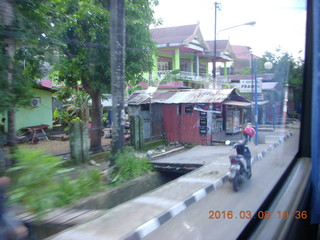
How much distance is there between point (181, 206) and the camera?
2.76 meters

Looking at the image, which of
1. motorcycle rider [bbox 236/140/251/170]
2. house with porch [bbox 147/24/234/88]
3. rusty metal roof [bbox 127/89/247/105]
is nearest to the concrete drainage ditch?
motorcycle rider [bbox 236/140/251/170]

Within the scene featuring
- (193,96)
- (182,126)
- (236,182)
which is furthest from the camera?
(193,96)

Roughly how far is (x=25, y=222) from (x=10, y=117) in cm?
73

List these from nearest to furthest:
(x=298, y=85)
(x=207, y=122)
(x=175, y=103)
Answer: (x=298, y=85)
(x=207, y=122)
(x=175, y=103)

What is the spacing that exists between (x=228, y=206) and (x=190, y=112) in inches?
234

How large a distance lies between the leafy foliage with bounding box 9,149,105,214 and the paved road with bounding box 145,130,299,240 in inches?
31.0

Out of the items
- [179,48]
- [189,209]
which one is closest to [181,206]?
[189,209]

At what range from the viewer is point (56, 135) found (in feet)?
8.89

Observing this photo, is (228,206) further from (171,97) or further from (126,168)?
(171,97)

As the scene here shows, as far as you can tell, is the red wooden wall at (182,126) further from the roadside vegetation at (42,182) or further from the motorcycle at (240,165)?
the roadside vegetation at (42,182)

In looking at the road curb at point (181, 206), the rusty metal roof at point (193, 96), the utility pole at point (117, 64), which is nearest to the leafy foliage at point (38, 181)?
the road curb at point (181, 206)

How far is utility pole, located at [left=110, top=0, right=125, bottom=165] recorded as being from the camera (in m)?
3.23

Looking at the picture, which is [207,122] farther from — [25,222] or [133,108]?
[25,222]

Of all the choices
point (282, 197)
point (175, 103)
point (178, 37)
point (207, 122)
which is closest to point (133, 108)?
point (175, 103)
